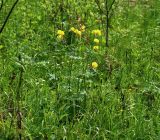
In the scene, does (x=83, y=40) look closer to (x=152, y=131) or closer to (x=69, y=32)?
(x=69, y=32)

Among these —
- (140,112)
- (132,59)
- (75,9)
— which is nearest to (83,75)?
(140,112)

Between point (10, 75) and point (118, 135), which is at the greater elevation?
point (10, 75)

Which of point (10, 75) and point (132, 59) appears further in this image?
point (132, 59)

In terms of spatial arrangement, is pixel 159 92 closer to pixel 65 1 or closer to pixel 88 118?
pixel 88 118

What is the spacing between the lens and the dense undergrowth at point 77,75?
3.72 m

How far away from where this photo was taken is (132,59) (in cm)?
526

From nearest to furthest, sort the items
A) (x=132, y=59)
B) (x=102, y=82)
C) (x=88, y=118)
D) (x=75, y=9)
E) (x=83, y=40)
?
(x=88, y=118), (x=102, y=82), (x=132, y=59), (x=83, y=40), (x=75, y=9)

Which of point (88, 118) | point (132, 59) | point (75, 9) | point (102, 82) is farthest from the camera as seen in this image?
point (75, 9)

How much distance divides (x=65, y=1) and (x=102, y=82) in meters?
2.20

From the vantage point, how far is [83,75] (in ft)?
13.9

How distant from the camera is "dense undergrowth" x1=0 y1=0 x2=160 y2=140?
3717 mm

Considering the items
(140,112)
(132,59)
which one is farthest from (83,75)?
(132,59)

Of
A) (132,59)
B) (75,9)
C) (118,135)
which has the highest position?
(75,9)

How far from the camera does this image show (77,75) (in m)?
4.36
